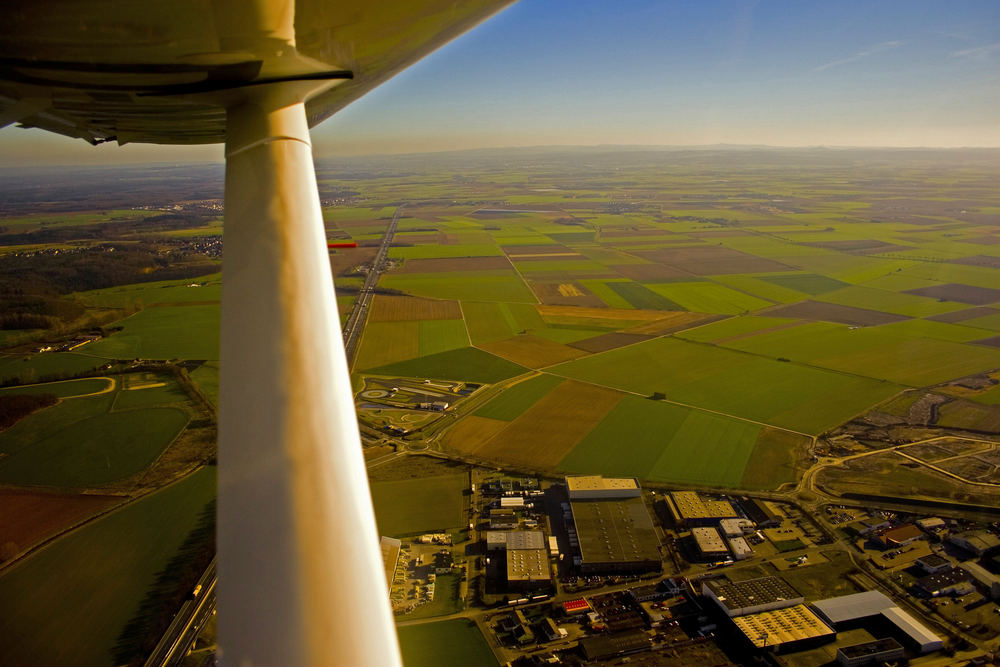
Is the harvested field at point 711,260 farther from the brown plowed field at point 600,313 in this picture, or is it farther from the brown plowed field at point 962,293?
the brown plowed field at point 600,313

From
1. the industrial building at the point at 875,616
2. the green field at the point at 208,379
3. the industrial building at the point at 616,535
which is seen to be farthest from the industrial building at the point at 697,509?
the green field at the point at 208,379

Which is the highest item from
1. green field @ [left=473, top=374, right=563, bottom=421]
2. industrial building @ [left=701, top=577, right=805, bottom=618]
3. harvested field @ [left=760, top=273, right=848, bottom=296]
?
harvested field @ [left=760, top=273, right=848, bottom=296]

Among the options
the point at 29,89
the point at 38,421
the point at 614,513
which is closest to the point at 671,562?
the point at 614,513

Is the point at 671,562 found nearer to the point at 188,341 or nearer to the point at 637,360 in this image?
the point at 637,360

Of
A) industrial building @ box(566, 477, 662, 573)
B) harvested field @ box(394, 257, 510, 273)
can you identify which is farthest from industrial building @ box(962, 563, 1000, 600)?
harvested field @ box(394, 257, 510, 273)

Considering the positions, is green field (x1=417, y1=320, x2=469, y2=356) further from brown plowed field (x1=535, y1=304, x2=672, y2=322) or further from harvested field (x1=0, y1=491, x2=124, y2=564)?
harvested field (x1=0, y1=491, x2=124, y2=564)
